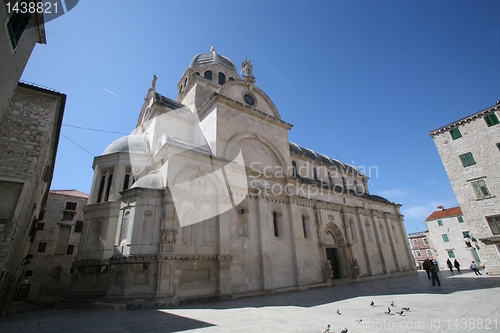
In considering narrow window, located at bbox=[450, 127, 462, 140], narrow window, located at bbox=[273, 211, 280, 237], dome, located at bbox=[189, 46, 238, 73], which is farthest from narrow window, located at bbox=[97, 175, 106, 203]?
narrow window, located at bbox=[450, 127, 462, 140]

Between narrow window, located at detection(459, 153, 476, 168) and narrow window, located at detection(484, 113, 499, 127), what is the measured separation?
2.81 metres

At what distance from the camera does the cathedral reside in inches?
458

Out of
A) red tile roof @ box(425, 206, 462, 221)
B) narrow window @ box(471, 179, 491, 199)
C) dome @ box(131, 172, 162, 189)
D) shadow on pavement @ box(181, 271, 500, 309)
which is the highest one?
red tile roof @ box(425, 206, 462, 221)

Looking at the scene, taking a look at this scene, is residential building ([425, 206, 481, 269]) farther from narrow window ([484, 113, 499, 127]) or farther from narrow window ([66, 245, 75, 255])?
narrow window ([66, 245, 75, 255])

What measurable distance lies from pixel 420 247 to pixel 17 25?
65.5 metres

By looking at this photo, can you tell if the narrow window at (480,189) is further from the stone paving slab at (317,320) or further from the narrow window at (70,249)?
the narrow window at (70,249)

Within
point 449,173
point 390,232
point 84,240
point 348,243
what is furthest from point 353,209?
point 84,240

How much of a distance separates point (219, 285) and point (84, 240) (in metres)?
9.10

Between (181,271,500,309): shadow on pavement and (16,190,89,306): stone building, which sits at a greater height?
(16,190,89,306): stone building

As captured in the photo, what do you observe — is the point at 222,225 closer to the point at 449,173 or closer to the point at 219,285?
the point at 219,285

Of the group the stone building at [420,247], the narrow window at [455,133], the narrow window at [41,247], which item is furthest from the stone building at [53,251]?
the stone building at [420,247]

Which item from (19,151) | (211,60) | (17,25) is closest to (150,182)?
(19,151)

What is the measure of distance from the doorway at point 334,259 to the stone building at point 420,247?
4141 cm

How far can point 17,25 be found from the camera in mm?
7898
